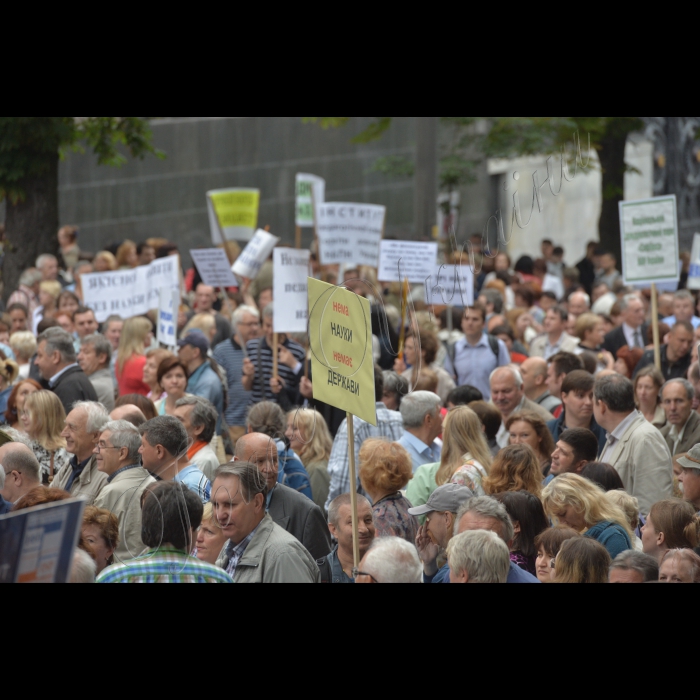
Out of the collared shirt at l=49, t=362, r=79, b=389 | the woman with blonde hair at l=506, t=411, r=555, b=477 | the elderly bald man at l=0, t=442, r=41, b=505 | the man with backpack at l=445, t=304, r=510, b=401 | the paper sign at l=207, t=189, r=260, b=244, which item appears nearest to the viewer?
the elderly bald man at l=0, t=442, r=41, b=505

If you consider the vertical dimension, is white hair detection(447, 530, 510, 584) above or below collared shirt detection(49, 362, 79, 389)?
below

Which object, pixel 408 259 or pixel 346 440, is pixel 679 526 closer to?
pixel 346 440

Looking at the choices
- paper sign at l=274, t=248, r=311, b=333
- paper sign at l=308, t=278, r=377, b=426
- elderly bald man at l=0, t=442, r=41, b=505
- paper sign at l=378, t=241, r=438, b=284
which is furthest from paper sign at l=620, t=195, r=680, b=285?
elderly bald man at l=0, t=442, r=41, b=505

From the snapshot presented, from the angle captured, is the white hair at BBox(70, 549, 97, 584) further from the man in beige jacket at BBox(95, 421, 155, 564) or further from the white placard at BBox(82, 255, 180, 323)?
the white placard at BBox(82, 255, 180, 323)

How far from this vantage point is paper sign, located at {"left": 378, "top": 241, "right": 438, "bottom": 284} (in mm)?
11734

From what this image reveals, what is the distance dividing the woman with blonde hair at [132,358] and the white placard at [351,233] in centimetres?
343

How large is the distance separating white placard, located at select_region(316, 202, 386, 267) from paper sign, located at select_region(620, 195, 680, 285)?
328 cm

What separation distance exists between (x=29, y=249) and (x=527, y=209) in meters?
11.8

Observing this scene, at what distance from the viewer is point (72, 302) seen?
1290cm

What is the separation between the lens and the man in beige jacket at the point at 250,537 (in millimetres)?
4629

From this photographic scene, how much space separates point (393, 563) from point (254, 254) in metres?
8.68

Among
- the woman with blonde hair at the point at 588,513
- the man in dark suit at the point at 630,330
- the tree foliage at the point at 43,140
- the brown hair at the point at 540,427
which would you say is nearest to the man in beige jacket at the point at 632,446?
the brown hair at the point at 540,427

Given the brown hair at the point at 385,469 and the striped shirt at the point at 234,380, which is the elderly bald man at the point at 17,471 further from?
the striped shirt at the point at 234,380

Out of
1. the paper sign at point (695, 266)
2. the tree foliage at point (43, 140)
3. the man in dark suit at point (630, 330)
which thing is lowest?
the man in dark suit at point (630, 330)
